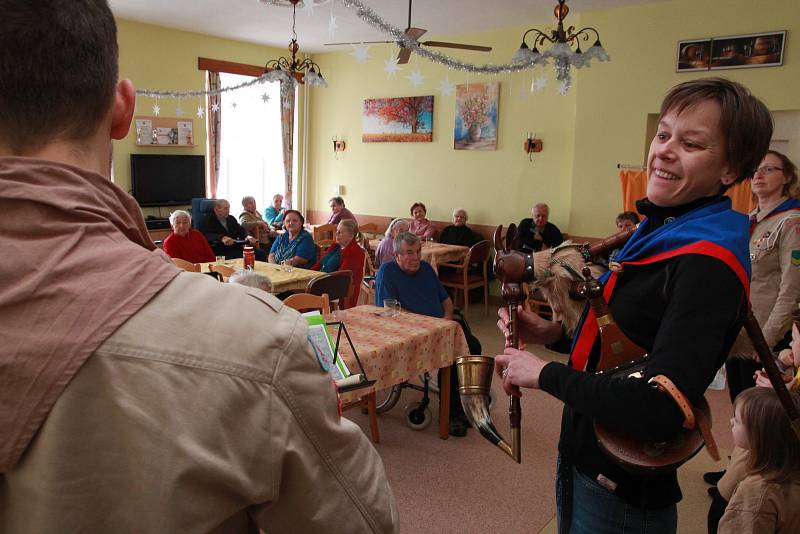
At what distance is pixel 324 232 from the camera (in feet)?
26.5

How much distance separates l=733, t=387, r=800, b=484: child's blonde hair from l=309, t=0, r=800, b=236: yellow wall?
477 centimetres

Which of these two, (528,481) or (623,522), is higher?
(623,522)

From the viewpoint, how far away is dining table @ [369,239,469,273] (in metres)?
6.81

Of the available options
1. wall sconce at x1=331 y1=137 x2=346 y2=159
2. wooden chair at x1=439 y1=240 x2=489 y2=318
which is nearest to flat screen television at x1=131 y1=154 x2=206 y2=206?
wall sconce at x1=331 y1=137 x2=346 y2=159

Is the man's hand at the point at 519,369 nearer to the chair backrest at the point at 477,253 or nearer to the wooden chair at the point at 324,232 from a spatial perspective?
the chair backrest at the point at 477,253

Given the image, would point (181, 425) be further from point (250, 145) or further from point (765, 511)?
point (250, 145)

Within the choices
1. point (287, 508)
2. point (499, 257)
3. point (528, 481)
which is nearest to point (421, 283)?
point (528, 481)

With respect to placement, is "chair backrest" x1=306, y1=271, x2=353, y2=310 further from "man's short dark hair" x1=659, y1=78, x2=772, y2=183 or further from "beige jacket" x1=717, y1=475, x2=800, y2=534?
"man's short dark hair" x1=659, y1=78, x2=772, y2=183

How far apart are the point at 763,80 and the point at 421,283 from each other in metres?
4.07

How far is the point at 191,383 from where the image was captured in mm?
542

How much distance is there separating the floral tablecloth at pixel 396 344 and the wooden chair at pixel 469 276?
2945 mm

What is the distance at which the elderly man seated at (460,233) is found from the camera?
780 cm

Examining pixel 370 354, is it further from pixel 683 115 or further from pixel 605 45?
pixel 605 45

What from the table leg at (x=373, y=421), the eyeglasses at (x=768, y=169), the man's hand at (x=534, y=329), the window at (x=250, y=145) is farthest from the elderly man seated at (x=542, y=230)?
the man's hand at (x=534, y=329)
